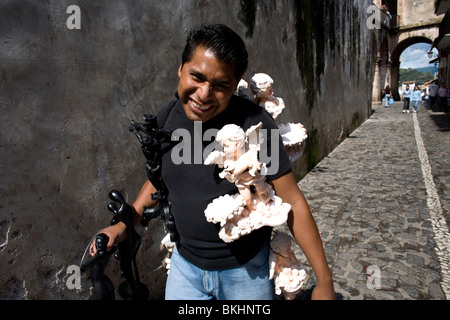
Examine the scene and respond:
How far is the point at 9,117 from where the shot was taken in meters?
1.83

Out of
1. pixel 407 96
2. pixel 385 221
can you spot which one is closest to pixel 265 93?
pixel 385 221

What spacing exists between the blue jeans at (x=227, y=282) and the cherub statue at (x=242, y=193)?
0.76ft

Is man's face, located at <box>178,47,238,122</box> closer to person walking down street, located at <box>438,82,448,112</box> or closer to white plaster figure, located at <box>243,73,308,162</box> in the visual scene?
white plaster figure, located at <box>243,73,308,162</box>

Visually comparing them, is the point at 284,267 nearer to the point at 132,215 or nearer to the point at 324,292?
the point at 324,292

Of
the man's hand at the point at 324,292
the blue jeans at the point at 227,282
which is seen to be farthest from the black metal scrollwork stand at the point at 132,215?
the man's hand at the point at 324,292

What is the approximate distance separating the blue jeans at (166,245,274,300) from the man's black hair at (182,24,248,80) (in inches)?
34.6

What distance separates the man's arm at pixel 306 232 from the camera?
4.40 feet

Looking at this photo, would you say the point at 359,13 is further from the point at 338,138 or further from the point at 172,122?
the point at 172,122

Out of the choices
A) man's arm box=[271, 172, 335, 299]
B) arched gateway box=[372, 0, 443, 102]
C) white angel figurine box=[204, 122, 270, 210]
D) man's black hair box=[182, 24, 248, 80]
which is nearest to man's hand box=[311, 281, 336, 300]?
man's arm box=[271, 172, 335, 299]

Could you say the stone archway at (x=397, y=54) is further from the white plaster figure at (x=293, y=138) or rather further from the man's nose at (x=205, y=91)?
the man's nose at (x=205, y=91)

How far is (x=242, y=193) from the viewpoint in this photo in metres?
1.32

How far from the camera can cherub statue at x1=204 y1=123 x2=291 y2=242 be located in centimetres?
124

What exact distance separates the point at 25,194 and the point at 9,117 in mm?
466
